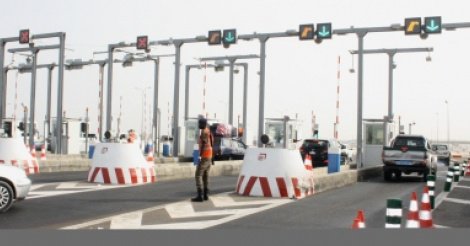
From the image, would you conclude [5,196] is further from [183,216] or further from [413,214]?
[413,214]

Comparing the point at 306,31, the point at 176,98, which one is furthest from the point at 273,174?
the point at 176,98

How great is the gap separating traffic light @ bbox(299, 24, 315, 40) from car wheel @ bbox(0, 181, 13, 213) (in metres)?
18.0

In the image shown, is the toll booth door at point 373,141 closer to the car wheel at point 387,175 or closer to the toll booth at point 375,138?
the toll booth at point 375,138

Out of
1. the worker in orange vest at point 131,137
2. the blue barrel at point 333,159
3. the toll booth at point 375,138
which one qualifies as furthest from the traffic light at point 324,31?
the worker in orange vest at point 131,137

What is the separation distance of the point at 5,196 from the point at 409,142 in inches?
678

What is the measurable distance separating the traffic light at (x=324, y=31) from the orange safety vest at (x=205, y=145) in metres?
14.6

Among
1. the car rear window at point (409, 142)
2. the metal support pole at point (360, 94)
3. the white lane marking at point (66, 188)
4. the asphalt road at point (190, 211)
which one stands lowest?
the asphalt road at point (190, 211)

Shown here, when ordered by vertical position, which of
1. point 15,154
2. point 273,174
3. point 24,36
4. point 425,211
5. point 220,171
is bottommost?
point 220,171

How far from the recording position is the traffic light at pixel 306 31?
26.5 meters

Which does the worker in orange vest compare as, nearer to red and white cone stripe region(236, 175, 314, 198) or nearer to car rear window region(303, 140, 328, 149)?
red and white cone stripe region(236, 175, 314, 198)

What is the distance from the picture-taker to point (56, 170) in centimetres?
2372

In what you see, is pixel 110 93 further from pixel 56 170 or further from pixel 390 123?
pixel 390 123

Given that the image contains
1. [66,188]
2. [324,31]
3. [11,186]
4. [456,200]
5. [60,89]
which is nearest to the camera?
[11,186]

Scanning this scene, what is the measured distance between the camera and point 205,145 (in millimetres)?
12711
